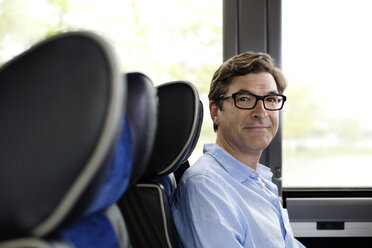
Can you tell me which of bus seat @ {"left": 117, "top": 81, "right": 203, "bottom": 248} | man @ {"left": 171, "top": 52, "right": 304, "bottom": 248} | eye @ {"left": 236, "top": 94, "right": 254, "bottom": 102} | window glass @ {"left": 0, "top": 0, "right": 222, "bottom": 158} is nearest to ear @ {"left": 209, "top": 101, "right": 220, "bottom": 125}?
man @ {"left": 171, "top": 52, "right": 304, "bottom": 248}

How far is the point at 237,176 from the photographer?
4.71 ft

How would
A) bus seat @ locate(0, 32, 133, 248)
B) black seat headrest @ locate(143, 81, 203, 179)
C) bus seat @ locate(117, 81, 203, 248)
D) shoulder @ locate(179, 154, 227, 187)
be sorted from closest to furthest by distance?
bus seat @ locate(0, 32, 133, 248) < bus seat @ locate(117, 81, 203, 248) < black seat headrest @ locate(143, 81, 203, 179) < shoulder @ locate(179, 154, 227, 187)

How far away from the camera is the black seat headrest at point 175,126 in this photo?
1.12 m

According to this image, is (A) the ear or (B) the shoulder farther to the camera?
(A) the ear

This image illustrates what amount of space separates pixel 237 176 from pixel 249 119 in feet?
0.76

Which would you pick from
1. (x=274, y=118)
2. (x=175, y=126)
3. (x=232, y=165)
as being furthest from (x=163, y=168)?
(x=274, y=118)

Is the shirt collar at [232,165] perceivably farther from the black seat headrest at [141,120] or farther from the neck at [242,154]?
the black seat headrest at [141,120]

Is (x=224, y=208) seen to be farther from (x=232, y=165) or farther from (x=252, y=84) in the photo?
(x=252, y=84)

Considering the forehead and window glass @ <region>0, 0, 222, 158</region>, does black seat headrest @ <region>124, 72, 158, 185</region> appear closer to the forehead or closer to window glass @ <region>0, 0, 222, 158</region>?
the forehead

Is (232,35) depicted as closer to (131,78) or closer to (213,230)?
(213,230)

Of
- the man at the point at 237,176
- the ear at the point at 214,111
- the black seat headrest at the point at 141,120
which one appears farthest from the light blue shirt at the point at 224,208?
the black seat headrest at the point at 141,120

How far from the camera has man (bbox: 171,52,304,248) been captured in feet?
3.98

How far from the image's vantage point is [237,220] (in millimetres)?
1226

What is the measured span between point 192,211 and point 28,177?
30.5 inches
